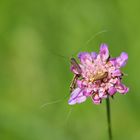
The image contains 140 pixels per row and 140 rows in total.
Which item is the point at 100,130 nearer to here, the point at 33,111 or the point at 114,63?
the point at 33,111

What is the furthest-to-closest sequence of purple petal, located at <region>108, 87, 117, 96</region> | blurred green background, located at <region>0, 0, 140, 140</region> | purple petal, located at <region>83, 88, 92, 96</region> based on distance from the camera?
blurred green background, located at <region>0, 0, 140, 140</region>
purple petal, located at <region>83, 88, 92, 96</region>
purple petal, located at <region>108, 87, 117, 96</region>

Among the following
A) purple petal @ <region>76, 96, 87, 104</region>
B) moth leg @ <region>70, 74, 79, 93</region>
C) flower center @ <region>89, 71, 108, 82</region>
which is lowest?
purple petal @ <region>76, 96, 87, 104</region>

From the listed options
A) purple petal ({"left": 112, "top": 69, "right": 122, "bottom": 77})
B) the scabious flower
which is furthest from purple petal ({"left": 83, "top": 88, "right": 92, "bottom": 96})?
purple petal ({"left": 112, "top": 69, "right": 122, "bottom": 77})

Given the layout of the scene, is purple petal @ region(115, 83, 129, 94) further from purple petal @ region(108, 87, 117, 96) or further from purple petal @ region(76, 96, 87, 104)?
purple petal @ region(76, 96, 87, 104)

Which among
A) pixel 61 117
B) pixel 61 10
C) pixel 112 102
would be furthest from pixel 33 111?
pixel 61 10

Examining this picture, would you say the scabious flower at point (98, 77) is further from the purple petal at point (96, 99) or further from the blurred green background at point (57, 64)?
the blurred green background at point (57, 64)

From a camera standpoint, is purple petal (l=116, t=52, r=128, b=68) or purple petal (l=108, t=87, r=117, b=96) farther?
purple petal (l=116, t=52, r=128, b=68)
